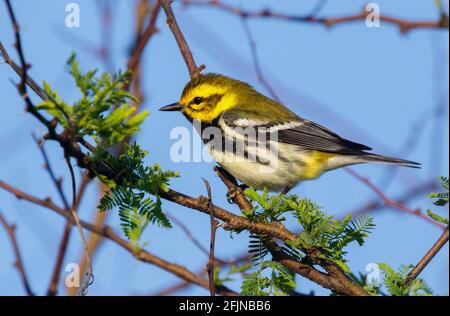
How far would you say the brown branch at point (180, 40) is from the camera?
4500mm

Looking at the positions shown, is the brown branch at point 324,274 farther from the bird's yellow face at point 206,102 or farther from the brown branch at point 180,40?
the bird's yellow face at point 206,102

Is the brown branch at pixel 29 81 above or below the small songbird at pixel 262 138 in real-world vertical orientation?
below

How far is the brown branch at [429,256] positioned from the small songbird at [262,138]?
2.41 metres

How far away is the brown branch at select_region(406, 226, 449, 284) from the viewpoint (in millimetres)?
2885

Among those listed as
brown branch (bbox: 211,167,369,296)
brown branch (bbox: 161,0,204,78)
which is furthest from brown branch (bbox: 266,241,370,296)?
brown branch (bbox: 161,0,204,78)

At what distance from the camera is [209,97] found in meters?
5.72

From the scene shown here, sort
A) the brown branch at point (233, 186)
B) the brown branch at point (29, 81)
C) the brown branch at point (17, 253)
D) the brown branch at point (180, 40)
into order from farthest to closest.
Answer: the brown branch at point (180, 40) < the brown branch at point (233, 186) < the brown branch at point (17, 253) < the brown branch at point (29, 81)

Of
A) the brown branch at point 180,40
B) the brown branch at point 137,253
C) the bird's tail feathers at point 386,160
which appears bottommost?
the brown branch at point 137,253

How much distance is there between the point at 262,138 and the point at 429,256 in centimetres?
298

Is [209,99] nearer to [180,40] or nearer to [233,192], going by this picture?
[180,40]

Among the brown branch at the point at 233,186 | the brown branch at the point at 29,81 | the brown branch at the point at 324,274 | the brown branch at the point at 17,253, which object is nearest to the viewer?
the brown branch at the point at 29,81

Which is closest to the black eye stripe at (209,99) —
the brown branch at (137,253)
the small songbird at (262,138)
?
the small songbird at (262,138)
